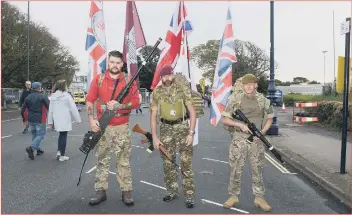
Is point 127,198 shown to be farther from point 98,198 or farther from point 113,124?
point 113,124

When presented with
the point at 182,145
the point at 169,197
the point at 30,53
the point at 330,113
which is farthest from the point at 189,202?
the point at 30,53

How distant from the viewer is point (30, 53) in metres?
45.5

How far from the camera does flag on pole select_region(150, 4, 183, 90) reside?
7676 millimetres

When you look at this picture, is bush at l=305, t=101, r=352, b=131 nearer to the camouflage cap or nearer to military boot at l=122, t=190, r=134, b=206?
the camouflage cap

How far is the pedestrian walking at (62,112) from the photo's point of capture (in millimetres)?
9430

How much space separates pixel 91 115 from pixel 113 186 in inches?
61.3

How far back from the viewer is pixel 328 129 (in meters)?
16.5

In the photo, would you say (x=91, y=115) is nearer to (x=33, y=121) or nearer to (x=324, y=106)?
(x=33, y=121)

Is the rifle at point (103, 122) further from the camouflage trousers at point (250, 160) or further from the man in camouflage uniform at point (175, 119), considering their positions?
the camouflage trousers at point (250, 160)

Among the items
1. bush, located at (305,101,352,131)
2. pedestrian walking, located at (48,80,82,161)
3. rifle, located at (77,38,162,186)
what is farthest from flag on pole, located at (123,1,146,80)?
bush, located at (305,101,352,131)

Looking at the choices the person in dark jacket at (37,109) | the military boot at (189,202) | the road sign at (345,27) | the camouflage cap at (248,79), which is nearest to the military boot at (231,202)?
the military boot at (189,202)

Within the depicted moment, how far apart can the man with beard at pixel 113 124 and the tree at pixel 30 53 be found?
99.4 ft

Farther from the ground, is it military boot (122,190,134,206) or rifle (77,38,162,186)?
rifle (77,38,162,186)

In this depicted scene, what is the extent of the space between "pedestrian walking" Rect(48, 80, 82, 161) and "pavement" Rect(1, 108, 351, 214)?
0.50 metres
